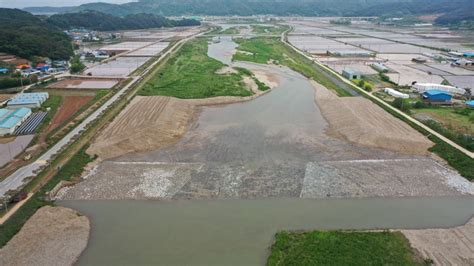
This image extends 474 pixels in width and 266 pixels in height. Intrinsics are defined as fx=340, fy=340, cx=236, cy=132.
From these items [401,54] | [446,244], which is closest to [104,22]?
[401,54]

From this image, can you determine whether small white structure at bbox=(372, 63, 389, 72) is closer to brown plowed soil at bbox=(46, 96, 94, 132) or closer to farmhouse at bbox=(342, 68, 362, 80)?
farmhouse at bbox=(342, 68, 362, 80)

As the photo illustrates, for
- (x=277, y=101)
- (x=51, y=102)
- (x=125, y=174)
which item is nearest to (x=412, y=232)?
(x=125, y=174)

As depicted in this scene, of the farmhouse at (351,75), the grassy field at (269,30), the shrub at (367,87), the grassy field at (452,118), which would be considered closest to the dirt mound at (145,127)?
the shrub at (367,87)

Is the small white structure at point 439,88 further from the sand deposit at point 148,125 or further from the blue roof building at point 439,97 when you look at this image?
the sand deposit at point 148,125

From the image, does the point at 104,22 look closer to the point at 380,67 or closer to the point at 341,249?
the point at 380,67

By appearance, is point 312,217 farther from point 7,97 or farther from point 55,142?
point 7,97
